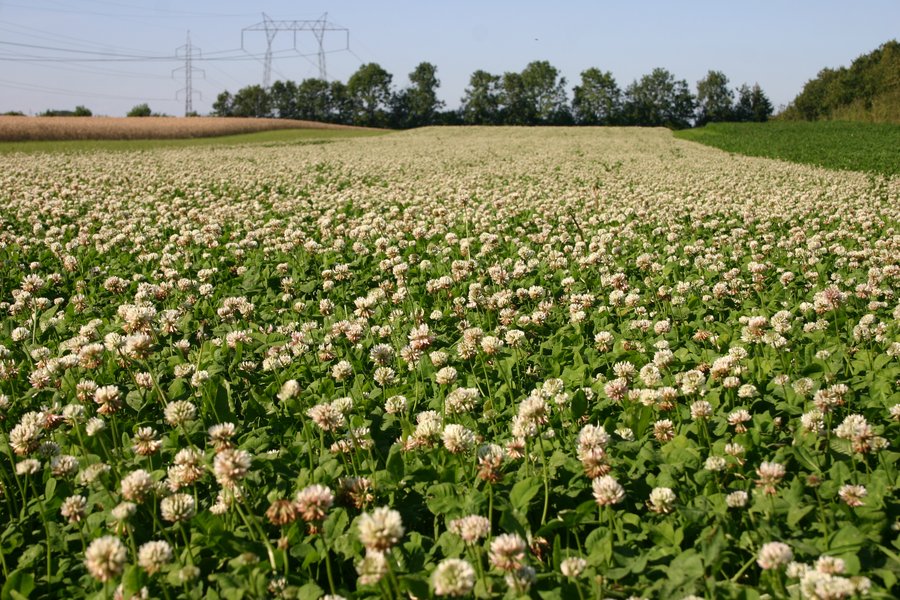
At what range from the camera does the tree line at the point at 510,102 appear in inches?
4126

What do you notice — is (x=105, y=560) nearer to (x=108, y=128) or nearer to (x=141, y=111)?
(x=108, y=128)

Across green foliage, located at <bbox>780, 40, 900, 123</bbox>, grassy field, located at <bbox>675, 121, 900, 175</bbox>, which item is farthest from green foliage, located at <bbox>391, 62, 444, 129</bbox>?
grassy field, located at <bbox>675, 121, 900, 175</bbox>

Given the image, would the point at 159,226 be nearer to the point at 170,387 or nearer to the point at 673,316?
the point at 170,387

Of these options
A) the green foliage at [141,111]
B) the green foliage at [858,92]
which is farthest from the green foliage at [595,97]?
the green foliage at [141,111]

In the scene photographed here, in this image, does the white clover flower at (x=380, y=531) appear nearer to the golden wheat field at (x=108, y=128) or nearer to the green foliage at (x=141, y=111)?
the golden wheat field at (x=108, y=128)

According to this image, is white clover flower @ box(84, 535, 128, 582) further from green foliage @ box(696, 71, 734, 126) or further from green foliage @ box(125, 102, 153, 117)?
green foliage @ box(696, 71, 734, 126)

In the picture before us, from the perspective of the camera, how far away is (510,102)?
109875mm

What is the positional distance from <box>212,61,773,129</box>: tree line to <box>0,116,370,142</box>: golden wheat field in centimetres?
5449

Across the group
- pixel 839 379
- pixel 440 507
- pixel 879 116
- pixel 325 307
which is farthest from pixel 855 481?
pixel 879 116

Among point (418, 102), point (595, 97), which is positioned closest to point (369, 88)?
point (418, 102)

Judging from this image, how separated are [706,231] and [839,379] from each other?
549 cm

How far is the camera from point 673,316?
17.5 ft

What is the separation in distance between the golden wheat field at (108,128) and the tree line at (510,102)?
54.5 metres

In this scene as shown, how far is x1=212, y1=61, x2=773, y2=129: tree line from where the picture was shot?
105 metres
